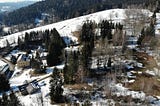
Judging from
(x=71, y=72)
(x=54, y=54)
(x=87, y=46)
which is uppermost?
(x=87, y=46)

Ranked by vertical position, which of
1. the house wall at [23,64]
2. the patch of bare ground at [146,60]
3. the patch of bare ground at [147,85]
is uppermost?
the patch of bare ground at [146,60]

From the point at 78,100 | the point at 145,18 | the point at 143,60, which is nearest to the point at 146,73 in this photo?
the point at 143,60

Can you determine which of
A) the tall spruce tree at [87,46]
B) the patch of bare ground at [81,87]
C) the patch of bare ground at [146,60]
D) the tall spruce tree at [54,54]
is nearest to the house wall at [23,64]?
the tall spruce tree at [54,54]

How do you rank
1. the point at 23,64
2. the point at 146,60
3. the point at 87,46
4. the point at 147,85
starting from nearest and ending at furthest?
1. the point at 147,85
2. the point at 87,46
3. the point at 146,60
4. the point at 23,64

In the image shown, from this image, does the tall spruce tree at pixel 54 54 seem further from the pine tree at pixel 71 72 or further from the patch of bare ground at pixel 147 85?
the patch of bare ground at pixel 147 85

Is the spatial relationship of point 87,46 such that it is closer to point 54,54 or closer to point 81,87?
point 54,54

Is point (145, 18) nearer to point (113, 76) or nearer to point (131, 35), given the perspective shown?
point (131, 35)

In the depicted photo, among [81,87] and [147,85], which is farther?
[81,87]

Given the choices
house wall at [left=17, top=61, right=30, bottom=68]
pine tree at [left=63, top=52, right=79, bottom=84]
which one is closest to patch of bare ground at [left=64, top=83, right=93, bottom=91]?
pine tree at [left=63, top=52, right=79, bottom=84]

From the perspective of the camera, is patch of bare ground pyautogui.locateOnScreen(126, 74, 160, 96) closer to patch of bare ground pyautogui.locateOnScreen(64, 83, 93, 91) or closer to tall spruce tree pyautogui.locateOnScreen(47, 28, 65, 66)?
patch of bare ground pyautogui.locateOnScreen(64, 83, 93, 91)

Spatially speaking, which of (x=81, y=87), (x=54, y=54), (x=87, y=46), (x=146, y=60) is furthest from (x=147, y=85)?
(x=54, y=54)

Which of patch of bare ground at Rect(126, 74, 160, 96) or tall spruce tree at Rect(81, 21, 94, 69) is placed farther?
tall spruce tree at Rect(81, 21, 94, 69)
